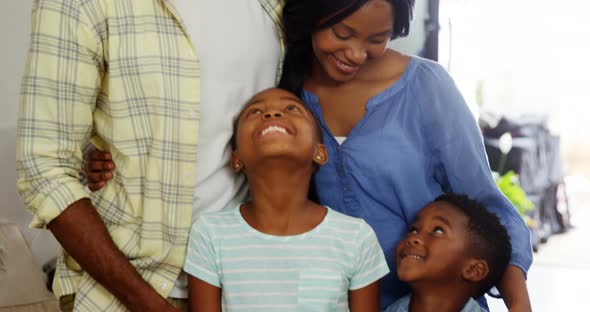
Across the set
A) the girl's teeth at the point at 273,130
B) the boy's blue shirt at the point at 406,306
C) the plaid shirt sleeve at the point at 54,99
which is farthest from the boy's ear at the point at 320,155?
the plaid shirt sleeve at the point at 54,99

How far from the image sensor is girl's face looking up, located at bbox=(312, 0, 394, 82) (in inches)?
65.0

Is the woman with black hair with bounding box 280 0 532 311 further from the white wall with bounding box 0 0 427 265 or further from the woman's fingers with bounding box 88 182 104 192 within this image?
the white wall with bounding box 0 0 427 265

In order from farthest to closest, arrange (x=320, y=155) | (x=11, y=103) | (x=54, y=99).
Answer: (x=11, y=103) → (x=320, y=155) → (x=54, y=99)

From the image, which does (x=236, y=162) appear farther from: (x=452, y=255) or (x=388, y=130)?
(x=452, y=255)

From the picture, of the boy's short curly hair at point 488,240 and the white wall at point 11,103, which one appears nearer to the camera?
the boy's short curly hair at point 488,240

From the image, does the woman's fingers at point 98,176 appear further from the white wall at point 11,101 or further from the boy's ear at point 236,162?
the white wall at point 11,101

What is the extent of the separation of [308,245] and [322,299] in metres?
0.11

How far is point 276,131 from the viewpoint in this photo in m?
1.63

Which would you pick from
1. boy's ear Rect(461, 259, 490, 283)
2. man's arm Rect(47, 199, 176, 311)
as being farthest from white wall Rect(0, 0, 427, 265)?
boy's ear Rect(461, 259, 490, 283)

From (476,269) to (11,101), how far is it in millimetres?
2642

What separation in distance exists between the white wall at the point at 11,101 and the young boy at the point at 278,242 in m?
2.25

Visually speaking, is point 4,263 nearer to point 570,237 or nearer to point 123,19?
point 123,19

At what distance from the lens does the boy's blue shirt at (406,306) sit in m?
1.75

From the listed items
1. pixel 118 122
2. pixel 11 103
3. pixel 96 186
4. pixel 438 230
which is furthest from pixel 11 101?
pixel 438 230
